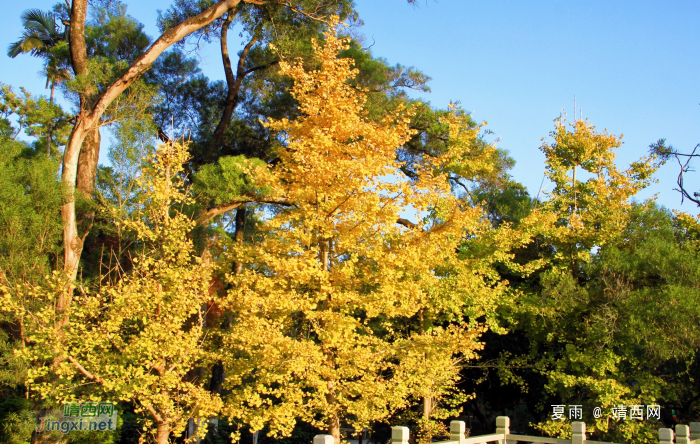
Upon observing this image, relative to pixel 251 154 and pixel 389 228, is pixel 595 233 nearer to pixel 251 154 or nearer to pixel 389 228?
pixel 389 228

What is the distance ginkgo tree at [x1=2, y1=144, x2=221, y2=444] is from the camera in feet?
24.7

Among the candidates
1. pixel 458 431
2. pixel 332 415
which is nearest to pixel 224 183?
pixel 332 415

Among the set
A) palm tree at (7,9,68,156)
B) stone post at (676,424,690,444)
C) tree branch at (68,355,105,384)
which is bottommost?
stone post at (676,424,690,444)

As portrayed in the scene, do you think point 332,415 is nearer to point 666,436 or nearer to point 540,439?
point 540,439

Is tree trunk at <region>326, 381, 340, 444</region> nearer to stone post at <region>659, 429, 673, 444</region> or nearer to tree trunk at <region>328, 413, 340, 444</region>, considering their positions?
tree trunk at <region>328, 413, 340, 444</region>

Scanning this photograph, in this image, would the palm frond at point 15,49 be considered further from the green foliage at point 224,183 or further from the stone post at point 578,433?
the stone post at point 578,433

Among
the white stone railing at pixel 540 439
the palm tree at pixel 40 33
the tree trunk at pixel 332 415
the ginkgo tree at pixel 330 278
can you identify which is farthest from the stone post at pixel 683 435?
the palm tree at pixel 40 33

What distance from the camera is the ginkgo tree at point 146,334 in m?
7.52

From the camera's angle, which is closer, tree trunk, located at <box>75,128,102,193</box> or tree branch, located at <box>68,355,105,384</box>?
tree branch, located at <box>68,355,105,384</box>

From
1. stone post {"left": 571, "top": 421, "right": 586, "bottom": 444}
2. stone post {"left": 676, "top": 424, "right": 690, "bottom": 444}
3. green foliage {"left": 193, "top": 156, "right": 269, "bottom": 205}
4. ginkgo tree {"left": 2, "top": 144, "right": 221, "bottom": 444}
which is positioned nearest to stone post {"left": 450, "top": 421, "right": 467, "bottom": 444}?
stone post {"left": 571, "top": 421, "right": 586, "bottom": 444}

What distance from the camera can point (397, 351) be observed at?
832 cm

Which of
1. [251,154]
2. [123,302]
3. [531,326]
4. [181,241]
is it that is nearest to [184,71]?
[251,154]

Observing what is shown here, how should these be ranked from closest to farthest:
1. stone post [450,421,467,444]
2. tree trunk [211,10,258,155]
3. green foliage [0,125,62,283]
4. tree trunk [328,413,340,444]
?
tree trunk [328,413,340,444]
stone post [450,421,467,444]
green foliage [0,125,62,283]
tree trunk [211,10,258,155]

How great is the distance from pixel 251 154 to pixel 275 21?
12.3 feet
